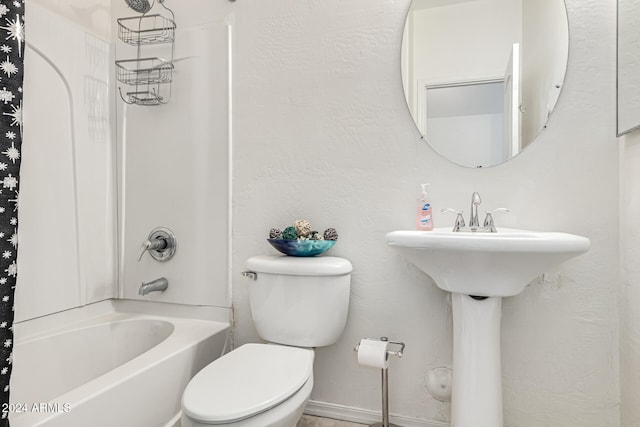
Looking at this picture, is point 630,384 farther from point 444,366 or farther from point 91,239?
point 91,239

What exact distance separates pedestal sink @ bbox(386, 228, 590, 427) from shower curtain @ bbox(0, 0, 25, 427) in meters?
1.04

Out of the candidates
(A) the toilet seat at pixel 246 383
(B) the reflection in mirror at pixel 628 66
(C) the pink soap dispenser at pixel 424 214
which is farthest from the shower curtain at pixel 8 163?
(B) the reflection in mirror at pixel 628 66

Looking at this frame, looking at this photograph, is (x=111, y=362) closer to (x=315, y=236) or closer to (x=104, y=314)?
(x=104, y=314)

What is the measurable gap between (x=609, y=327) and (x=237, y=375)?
1.29 m

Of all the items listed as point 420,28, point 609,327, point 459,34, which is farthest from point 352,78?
point 609,327

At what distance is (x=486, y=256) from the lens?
3.69ft

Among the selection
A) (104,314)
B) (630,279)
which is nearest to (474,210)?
(630,279)

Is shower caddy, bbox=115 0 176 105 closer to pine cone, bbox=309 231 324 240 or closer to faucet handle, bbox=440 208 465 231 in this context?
pine cone, bbox=309 231 324 240

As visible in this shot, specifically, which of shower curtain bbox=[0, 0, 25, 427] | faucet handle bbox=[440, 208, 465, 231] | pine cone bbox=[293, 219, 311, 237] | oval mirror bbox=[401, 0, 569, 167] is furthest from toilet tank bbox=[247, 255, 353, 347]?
shower curtain bbox=[0, 0, 25, 427]

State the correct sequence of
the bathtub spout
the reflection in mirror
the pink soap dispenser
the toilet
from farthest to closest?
the bathtub spout < the pink soap dispenser < the reflection in mirror < the toilet

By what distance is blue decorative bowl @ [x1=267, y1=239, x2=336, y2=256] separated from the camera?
155cm

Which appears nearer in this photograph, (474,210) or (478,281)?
(478,281)

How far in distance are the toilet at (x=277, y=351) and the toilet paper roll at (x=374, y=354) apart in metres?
0.15

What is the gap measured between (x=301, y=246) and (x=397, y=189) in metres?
0.45
